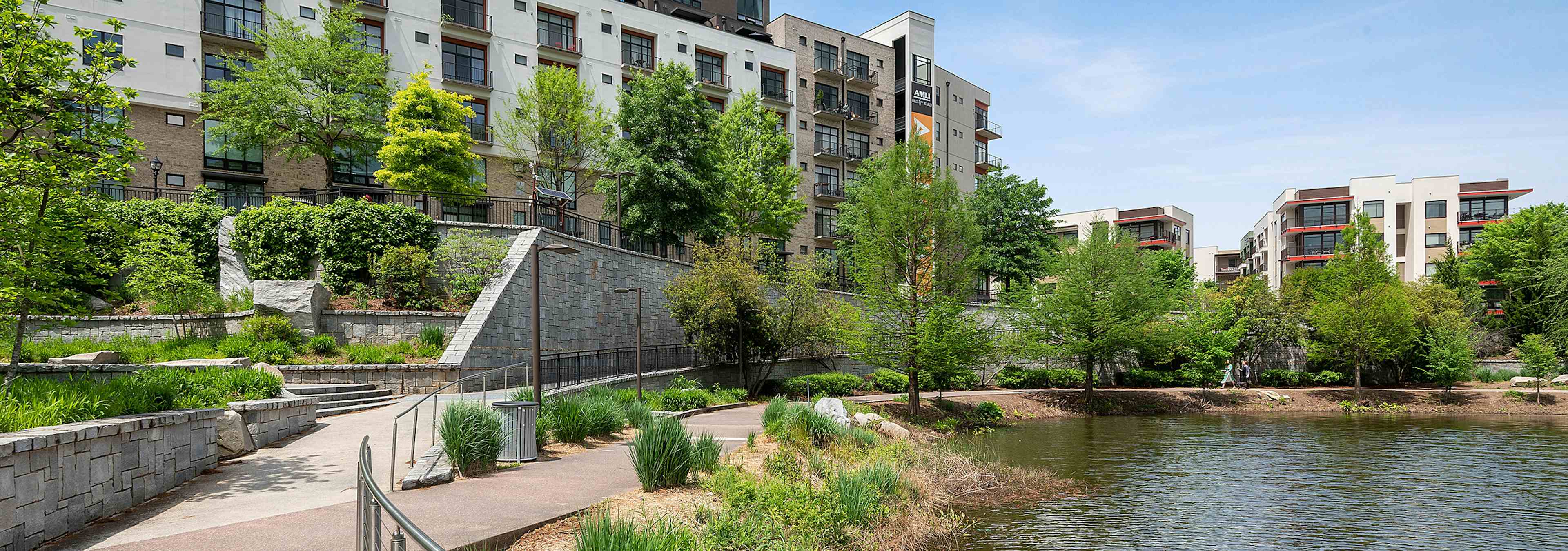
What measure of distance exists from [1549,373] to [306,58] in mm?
57388

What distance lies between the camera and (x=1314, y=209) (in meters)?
72.6

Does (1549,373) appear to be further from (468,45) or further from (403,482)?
(468,45)

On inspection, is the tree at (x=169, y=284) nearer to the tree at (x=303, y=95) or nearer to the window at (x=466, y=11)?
the tree at (x=303, y=95)

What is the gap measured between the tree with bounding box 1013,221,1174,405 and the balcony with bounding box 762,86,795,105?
797 inches

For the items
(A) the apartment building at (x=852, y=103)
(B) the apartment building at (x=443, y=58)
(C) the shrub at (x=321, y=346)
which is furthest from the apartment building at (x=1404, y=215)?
(C) the shrub at (x=321, y=346)

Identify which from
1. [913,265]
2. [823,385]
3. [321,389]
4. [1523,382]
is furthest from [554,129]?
[1523,382]

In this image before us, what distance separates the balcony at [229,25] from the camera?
3259 cm

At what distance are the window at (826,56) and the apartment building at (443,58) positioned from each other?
3.83 metres

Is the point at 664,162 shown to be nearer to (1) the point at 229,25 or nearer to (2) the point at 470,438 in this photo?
(1) the point at 229,25

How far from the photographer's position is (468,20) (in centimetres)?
3856

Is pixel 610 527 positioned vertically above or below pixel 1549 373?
above

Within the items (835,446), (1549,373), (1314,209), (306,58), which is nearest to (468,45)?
(306,58)

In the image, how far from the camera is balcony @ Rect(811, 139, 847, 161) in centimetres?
5197

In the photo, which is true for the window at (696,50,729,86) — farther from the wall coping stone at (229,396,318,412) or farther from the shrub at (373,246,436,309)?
the wall coping stone at (229,396,318,412)
